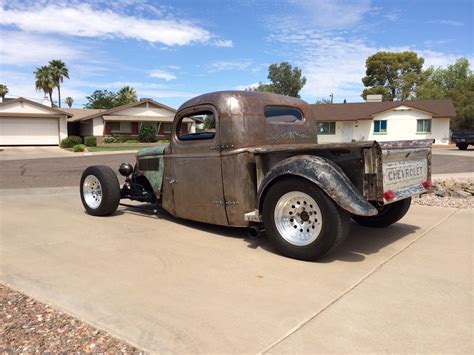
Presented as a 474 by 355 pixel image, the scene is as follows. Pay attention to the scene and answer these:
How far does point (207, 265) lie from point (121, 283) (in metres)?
0.92

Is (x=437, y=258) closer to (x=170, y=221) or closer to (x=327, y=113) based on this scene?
(x=170, y=221)

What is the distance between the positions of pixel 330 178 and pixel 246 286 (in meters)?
1.32

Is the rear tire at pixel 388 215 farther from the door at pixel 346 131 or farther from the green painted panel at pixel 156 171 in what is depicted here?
the door at pixel 346 131

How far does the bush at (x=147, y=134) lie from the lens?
3968 cm

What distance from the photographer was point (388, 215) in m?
5.75

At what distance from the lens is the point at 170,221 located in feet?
21.5

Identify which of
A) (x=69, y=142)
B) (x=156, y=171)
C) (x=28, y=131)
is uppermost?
(x=28, y=131)

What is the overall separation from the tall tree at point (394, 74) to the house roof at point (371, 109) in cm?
2435

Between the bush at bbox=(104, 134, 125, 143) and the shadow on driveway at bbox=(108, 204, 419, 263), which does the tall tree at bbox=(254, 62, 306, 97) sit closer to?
the bush at bbox=(104, 134, 125, 143)

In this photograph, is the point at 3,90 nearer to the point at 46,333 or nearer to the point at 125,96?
the point at 125,96

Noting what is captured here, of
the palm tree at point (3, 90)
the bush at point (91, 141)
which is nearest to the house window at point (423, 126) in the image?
the bush at point (91, 141)

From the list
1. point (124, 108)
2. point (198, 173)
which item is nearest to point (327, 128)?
point (124, 108)

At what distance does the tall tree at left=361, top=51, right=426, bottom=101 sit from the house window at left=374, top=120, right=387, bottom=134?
86.1 feet

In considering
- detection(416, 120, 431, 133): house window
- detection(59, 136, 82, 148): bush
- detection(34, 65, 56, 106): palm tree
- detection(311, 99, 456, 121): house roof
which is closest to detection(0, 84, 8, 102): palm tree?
detection(34, 65, 56, 106): palm tree
